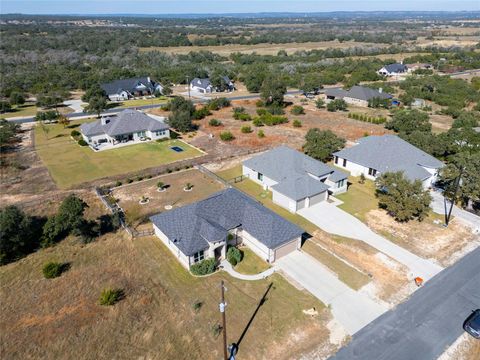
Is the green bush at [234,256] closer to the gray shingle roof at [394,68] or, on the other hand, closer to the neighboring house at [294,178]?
the neighboring house at [294,178]

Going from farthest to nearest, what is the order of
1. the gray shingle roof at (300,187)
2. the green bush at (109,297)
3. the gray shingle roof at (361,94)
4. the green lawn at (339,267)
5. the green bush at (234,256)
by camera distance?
1. the gray shingle roof at (361,94)
2. the gray shingle roof at (300,187)
3. the green bush at (234,256)
4. the green lawn at (339,267)
5. the green bush at (109,297)

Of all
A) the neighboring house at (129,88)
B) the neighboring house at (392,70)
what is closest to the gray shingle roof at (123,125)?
the neighboring house at (129,88)

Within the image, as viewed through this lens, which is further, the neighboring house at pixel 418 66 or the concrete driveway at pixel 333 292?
the neighboring house at pixel 418 66

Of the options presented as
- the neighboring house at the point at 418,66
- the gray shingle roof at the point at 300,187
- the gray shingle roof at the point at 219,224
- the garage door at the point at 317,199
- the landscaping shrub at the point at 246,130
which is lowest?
the neighboring house at the point at 418,66

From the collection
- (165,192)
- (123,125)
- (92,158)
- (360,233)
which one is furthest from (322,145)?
(92,158)

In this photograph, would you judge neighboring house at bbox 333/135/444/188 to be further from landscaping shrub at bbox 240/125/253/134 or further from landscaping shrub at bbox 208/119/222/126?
landscaping shrub at bbox 208/119/222/126

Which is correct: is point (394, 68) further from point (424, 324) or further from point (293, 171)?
point (424, 324)
